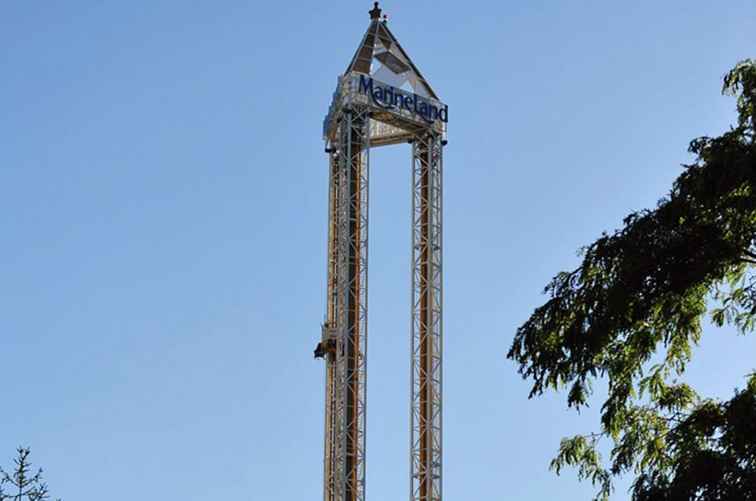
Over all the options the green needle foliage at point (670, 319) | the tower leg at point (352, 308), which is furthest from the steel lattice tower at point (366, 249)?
the green needle foliage at point (670, 319)

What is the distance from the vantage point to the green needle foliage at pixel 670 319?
1647cm

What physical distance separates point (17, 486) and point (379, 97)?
38686 mm

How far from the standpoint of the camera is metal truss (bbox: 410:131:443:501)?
53.1m

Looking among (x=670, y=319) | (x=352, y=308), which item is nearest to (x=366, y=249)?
(x=352, y=308)

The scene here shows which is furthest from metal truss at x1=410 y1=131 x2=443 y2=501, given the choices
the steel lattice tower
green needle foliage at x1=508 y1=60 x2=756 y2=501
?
green needle foliage at x1=508 y1=60 x2=756 y2=501

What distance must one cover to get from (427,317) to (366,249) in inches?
160

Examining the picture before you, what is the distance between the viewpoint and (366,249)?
54.4 metres

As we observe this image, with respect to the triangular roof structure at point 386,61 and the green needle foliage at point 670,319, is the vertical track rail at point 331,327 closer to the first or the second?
the triangular roof structure at point 386,61

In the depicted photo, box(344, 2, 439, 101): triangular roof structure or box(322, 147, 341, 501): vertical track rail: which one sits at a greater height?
box(344, 2, 439, 101): triangular roof structure

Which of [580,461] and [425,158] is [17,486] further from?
[425,158]

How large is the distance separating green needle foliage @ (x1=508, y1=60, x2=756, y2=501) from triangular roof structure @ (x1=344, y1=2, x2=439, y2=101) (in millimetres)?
39354

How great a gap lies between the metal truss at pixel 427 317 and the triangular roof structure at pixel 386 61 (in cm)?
258

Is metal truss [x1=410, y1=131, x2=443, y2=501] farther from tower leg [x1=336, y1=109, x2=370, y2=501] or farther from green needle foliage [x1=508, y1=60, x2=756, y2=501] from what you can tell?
green needle foliage [x1=508, y1=60, x2=756, y2=501]

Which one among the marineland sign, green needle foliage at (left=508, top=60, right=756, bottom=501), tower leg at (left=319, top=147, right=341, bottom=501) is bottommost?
green needle foliage at (left=508, top=60, right=756, bottom=501)
